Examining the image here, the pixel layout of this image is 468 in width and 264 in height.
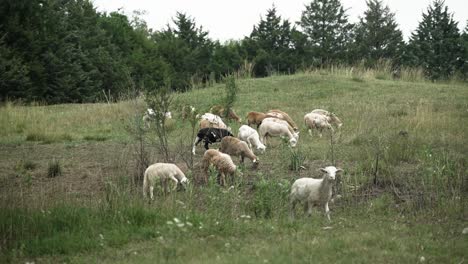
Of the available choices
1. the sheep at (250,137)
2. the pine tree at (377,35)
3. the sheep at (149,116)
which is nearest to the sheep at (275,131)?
the sheep at (250,137)

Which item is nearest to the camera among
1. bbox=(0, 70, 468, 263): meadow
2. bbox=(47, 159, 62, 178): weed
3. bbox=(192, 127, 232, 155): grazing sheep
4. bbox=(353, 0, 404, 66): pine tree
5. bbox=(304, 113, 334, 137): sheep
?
bbox=(0, 70, 468, 263): meadow

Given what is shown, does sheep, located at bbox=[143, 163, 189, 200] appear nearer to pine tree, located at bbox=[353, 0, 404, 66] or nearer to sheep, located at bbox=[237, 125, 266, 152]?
sheep, located at bbox=[237, 125, 266, 152]

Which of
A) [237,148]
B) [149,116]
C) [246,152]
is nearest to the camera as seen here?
[149,116]

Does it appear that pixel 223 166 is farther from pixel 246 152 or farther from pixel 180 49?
pixel 180 49

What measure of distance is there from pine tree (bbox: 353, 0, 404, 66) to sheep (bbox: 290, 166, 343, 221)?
148 feet

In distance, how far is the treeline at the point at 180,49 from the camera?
3459cm

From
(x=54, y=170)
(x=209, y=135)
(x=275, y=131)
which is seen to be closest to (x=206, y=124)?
(x=209, y=135)

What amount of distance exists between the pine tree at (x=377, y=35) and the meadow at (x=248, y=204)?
1485 inches

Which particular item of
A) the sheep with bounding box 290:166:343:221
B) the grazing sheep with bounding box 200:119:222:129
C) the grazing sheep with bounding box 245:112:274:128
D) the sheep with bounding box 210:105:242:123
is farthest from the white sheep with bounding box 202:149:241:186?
the grazing sheep with bounding box 245:112:274:128

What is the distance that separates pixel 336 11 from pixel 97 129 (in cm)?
4184

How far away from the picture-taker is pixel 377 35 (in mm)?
54906

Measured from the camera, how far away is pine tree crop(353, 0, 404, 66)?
5334 cm

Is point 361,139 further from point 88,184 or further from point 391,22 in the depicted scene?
point 391,22

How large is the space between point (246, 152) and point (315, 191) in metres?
3.56
